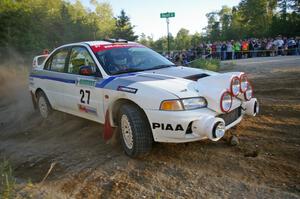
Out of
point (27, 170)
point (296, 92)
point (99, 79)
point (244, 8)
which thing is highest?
point (244, 8)

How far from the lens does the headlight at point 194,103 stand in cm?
413

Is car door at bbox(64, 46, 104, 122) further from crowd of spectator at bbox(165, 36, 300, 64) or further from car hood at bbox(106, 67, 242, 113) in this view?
crowd of spectator at bbox(165, 36, 300, 64)

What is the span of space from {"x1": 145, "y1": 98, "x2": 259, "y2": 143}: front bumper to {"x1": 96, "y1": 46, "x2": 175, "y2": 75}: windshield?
1212mm

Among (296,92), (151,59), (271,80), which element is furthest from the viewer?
(271,80)

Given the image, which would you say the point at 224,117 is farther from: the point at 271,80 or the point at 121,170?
the point at 271,80

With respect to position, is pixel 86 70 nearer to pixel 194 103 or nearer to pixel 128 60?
pixel 128 60

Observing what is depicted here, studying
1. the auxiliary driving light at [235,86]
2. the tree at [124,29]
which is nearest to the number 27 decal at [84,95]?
the auxiliary driving light at [235,86]

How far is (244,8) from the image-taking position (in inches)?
2322

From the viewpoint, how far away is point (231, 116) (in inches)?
181

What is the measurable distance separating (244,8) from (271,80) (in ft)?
173

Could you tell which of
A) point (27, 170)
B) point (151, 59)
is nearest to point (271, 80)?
point (151, 59)

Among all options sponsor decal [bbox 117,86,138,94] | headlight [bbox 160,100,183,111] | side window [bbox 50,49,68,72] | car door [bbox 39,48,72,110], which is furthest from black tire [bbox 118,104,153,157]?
side window [bbox 50,49,68,72]

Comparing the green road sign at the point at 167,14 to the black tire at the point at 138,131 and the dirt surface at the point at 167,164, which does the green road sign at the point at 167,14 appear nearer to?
the dirt surface at the point at 167,164

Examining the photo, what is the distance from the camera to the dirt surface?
3.71 m
